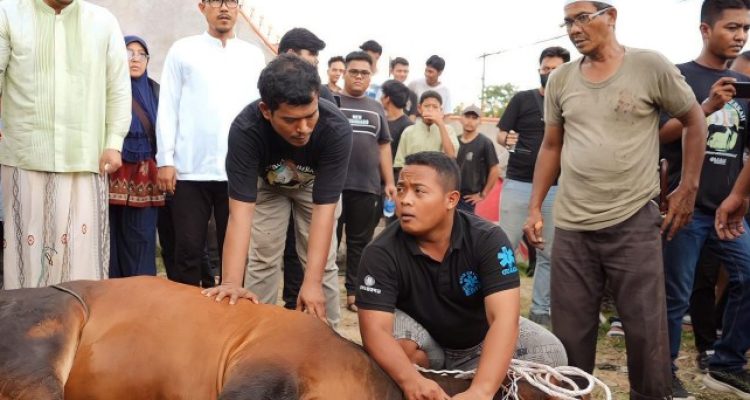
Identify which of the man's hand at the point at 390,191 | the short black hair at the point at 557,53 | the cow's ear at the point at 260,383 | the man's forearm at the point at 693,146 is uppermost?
the short black hair at the point at 557,53

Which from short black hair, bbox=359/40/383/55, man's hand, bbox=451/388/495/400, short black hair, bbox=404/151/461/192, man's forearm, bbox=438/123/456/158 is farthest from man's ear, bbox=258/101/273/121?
short black hair, bbox=359/40/383/55

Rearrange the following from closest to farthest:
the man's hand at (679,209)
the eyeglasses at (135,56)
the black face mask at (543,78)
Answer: the man's hand at (679,209), the eyeglasses at (135,56), the black face mask at (543,78)

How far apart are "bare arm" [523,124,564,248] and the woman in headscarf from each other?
2605 millimetres

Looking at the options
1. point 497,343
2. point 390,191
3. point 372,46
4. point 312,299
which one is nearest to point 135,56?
point 390,191

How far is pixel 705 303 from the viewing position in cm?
567

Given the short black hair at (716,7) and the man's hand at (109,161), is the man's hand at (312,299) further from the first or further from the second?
the short black hair at (716,7)

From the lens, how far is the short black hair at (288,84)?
12.2 ft

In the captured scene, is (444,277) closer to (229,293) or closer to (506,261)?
(506,261)

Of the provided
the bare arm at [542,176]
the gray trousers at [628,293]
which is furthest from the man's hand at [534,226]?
the gray trousers at [628,293]

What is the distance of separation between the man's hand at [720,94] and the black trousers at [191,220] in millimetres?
3084

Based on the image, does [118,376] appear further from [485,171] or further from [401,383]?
[485,171]

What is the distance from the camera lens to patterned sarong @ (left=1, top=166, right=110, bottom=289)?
14.1ft

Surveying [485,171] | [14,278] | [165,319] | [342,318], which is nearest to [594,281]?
[165,319]

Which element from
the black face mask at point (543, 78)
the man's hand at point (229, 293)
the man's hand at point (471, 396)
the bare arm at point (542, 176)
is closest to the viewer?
the man's hand at point (471, 396)
